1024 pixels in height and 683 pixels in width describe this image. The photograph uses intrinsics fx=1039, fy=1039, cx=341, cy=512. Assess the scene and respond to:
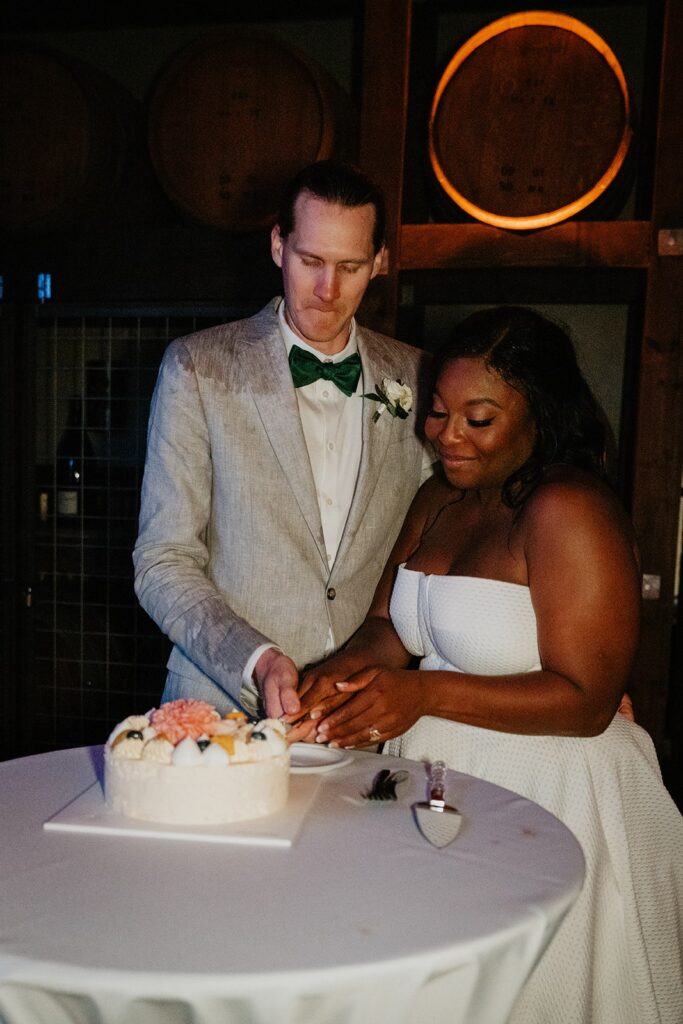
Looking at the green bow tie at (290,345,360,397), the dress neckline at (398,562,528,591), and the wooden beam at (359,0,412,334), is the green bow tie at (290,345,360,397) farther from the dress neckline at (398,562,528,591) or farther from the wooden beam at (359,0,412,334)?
the wooden beam at (359,0,412,334)

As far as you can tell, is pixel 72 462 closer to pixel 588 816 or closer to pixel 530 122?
pixel 530 122

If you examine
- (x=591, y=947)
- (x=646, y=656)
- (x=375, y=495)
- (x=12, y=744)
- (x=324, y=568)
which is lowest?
(x=12, y=744)

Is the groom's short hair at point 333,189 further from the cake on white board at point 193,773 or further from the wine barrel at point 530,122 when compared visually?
the cake on white board at point 193,773

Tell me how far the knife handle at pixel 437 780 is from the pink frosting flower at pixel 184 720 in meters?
0.33

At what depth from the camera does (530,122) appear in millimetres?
2875

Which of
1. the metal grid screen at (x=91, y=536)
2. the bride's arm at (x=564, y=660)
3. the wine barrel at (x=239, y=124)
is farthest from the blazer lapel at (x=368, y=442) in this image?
the metal grid screen at (x=91, y=536)

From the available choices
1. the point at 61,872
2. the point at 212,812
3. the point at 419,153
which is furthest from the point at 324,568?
the point at 419,153

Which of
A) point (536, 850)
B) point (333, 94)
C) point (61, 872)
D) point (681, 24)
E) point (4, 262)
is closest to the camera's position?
point (61, 872)

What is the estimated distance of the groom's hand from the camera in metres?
1.76

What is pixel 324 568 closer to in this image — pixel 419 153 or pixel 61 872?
pixel 61 872

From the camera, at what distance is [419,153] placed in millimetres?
3201

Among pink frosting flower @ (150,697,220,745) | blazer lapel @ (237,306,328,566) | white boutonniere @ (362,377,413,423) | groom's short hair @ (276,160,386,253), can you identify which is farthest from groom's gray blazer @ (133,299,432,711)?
pink frosting flower @ (150,697,220,745)

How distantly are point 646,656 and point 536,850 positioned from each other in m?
1.58

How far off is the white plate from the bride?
0.02 metres
